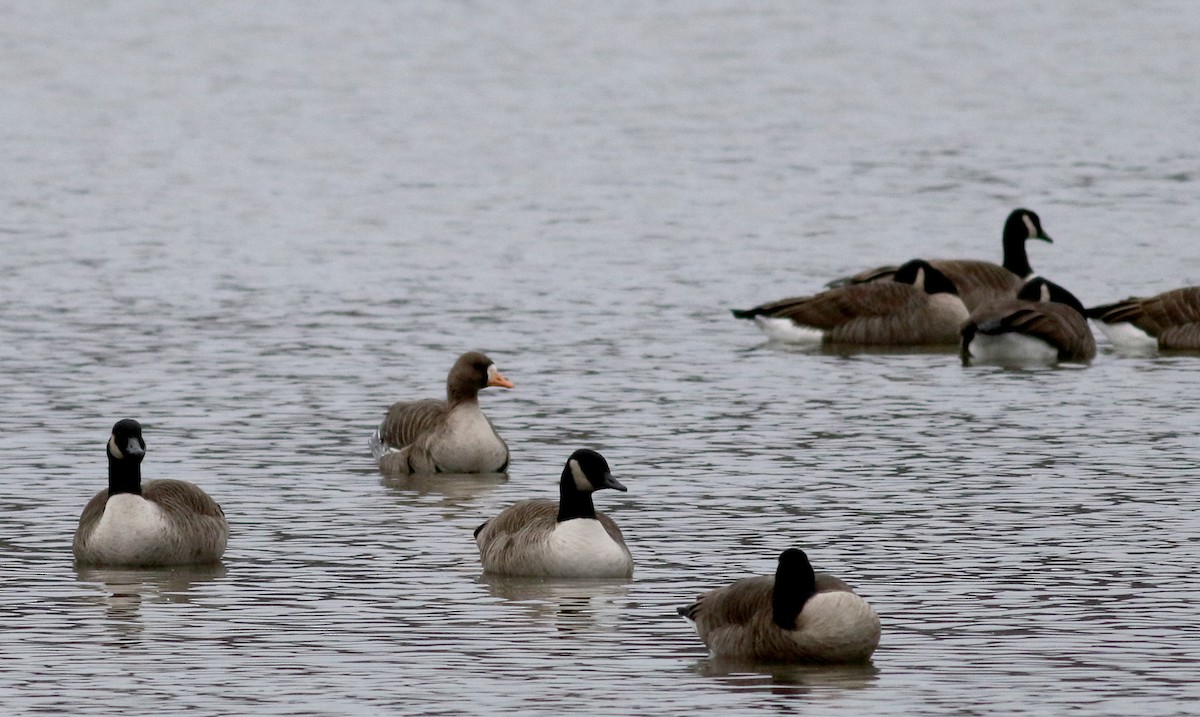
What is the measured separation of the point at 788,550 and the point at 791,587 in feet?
0.82

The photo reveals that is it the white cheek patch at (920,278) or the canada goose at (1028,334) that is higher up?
the white cheek patch at (920,278)

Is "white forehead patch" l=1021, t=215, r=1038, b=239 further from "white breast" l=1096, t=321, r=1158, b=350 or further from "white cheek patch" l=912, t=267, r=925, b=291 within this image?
"white breast" l=1096, t=321, r=1158, b=350

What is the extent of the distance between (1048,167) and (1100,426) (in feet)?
71.6

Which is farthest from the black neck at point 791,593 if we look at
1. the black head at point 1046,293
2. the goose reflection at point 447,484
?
the black head at point 1046,293

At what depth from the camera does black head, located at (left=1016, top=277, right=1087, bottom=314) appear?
89.9 ft

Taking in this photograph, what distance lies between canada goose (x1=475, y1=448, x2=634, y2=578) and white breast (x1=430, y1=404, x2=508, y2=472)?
398 cm

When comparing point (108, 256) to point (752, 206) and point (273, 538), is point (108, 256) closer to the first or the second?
point (752, 206)

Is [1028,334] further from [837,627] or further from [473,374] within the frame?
[837,627]

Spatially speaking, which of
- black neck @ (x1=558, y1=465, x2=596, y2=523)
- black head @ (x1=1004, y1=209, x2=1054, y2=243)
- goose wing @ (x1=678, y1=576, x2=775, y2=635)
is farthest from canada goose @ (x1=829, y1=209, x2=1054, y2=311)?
goose wing @ (x1=678, y1=576, x2=775, y2=635)

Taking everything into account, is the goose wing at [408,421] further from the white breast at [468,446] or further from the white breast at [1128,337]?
the white breast at [1128,337]

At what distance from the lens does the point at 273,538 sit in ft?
56.9

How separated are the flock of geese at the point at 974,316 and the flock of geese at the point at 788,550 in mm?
16

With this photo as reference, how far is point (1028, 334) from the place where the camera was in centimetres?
2642

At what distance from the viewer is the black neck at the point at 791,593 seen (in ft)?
44.0
